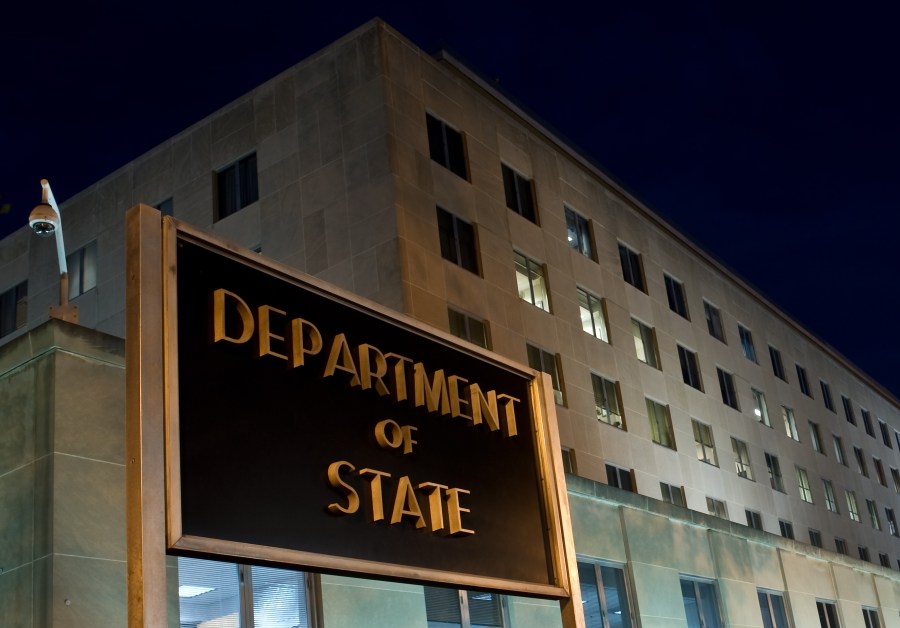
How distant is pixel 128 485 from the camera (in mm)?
6613

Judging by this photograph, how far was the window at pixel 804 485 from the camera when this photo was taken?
56500 millimetres

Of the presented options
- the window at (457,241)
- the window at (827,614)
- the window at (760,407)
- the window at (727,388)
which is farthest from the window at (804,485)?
the window at (457,241)

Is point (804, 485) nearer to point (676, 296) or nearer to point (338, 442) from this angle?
point (676, 296)

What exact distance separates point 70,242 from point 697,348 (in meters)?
26.2

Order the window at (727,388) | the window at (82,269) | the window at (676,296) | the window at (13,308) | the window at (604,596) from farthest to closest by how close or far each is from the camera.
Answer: the window at (727,388), the window at (676,296), the window at (13,308), the window at (82,269), the window at (604,596)

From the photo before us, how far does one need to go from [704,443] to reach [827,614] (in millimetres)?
17133

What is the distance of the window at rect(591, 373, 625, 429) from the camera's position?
41.3 metres

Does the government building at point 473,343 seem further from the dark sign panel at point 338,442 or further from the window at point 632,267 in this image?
the dark sign panel at point 338,442

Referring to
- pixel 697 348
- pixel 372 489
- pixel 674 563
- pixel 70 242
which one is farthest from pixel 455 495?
pixel 697 348

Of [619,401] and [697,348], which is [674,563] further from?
[697,348]

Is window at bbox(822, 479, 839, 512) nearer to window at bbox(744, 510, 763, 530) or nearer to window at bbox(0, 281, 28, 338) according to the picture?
window at bbox(744, 510, 763, 530)

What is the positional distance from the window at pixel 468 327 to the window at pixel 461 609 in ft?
48.8

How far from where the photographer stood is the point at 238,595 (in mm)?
14664

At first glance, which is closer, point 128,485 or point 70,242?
point 128,485
